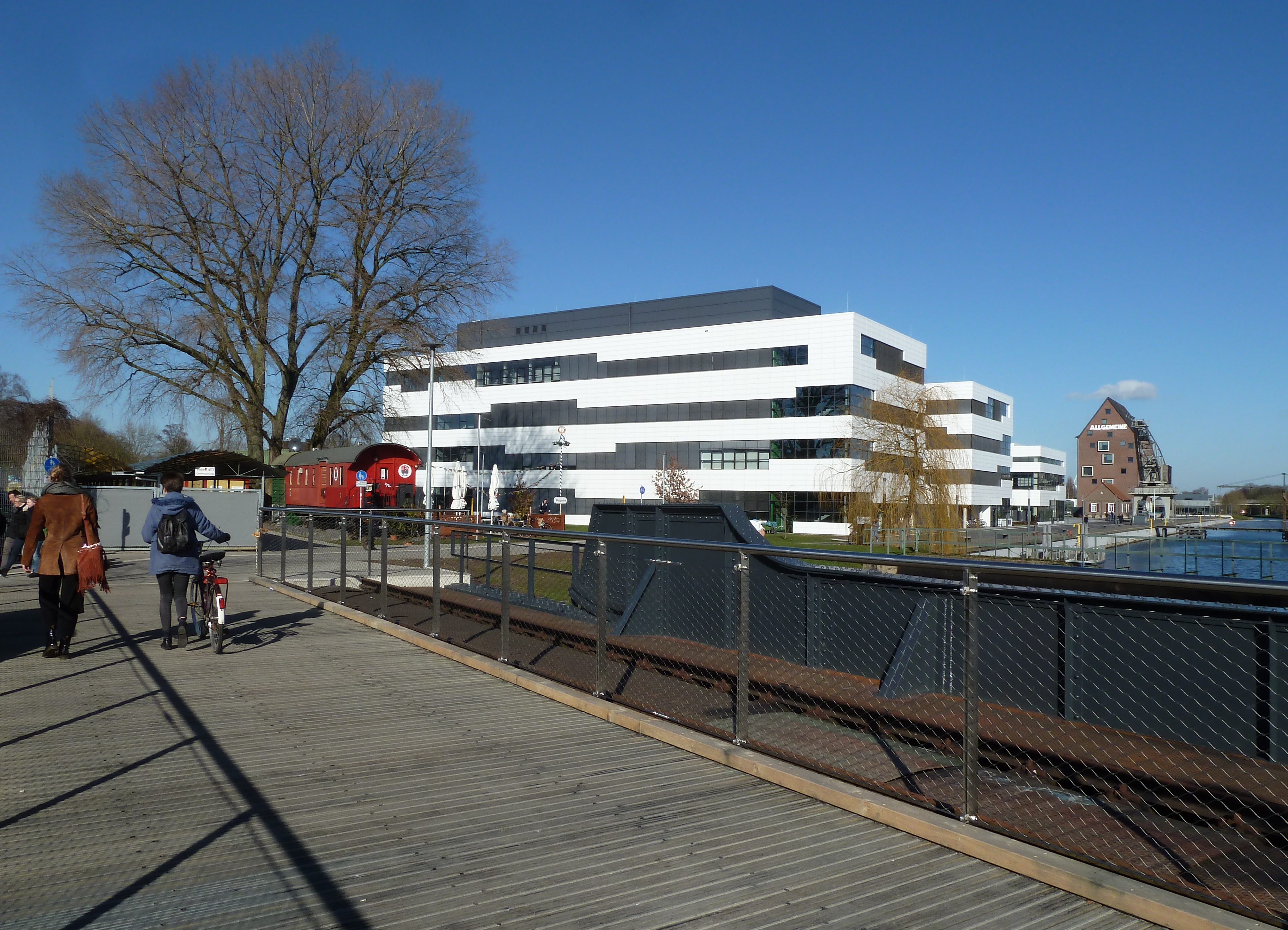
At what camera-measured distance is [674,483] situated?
Answer: 5728 cm

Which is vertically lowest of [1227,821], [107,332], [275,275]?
[1227,821]

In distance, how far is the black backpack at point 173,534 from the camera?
933 centimetres

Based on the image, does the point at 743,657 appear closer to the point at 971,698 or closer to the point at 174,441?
the point at 971,698

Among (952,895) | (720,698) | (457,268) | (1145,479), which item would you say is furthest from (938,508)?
(1145,479)

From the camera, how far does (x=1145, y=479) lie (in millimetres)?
102562

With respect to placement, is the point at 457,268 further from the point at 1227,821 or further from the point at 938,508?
the point at 1227,821

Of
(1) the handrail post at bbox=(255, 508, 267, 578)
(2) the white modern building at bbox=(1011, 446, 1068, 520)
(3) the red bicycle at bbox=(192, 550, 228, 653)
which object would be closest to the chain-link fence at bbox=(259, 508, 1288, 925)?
(3) the red bicycle at bbox=(192, 550, 228, 653)

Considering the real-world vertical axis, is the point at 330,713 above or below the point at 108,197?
below

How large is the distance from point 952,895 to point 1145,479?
113 m

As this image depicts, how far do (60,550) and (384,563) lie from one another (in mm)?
3582

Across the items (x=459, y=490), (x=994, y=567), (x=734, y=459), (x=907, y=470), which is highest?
(x=734, y=459)

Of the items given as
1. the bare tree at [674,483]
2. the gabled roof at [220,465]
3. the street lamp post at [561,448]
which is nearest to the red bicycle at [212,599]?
the gabled roof at [220,465]

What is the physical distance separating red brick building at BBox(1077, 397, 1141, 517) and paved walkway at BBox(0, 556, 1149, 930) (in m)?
120

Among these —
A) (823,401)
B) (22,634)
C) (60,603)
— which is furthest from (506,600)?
(823,401)
